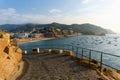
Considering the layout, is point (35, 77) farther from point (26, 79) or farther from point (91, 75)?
point (91, 75)

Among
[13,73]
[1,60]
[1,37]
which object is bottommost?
[13,73]

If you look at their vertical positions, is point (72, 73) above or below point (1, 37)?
below

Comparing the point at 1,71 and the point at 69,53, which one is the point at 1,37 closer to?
the point at 1,71

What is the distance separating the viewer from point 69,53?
19.8m

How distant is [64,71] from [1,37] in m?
5.81

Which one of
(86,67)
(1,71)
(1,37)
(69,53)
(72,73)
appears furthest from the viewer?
(69,53)

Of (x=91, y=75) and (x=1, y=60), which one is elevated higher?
(x=1, y=60)

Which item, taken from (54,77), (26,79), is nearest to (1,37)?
(26,79)

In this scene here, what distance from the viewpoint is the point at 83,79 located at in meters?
10.5

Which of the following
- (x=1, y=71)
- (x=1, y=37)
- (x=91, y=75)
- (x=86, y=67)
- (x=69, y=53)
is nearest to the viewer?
(x=1, y=71)

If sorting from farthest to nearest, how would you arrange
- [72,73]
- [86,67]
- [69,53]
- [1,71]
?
[69,53]
[86,67]
[72,73]
[1,71]

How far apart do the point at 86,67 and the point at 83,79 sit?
3001mm

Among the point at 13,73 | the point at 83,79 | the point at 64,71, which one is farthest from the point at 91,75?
the point at 13,73

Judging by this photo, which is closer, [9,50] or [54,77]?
[54,77]
